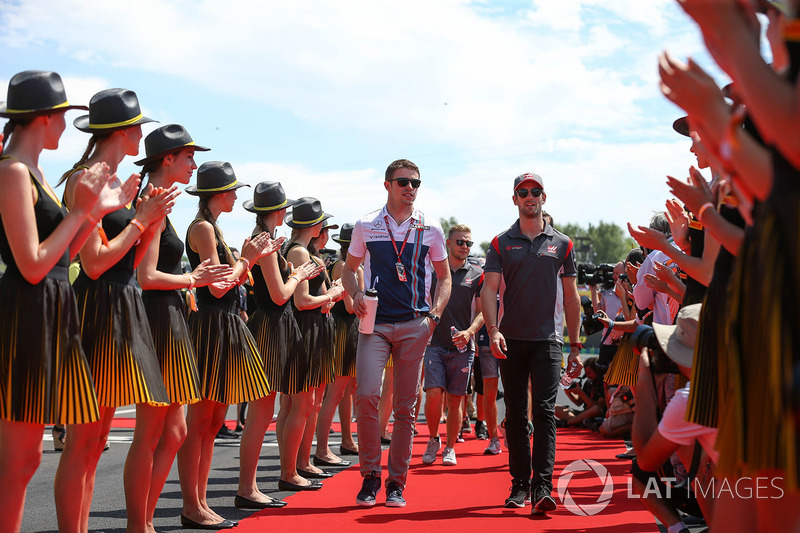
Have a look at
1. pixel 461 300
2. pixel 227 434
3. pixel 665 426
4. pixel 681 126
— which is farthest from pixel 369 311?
pixel 227 434

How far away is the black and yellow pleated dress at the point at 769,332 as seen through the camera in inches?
81.7

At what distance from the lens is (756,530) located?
250 centimetres

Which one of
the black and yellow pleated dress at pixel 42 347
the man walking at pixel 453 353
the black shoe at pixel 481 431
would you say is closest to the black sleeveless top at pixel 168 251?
the black and yellow pleated dress at pixel 42 347

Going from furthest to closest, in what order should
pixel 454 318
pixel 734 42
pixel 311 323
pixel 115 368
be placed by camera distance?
pixel 454 318
pixel 311 323
pixel 115 368
pixel 734 42

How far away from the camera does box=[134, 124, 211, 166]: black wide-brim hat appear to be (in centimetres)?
502

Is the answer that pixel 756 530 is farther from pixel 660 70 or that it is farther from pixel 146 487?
pixel 146 487

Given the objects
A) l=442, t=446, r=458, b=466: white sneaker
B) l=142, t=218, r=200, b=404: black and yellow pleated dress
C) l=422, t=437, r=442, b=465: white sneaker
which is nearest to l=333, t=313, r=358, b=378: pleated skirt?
l=422, t=437, r=442, b=465: white sneaker

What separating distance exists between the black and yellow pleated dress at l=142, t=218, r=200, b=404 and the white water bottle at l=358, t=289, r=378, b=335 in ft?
5.54

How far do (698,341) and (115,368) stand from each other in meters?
2.80

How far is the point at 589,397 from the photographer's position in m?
12.4

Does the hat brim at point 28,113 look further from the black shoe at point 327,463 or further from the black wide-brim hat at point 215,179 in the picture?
the black shoe at point 327,463

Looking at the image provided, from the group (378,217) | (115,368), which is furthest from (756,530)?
(378,217)

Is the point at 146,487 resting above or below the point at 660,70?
below

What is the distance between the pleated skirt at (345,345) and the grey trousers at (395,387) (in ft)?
8.00
